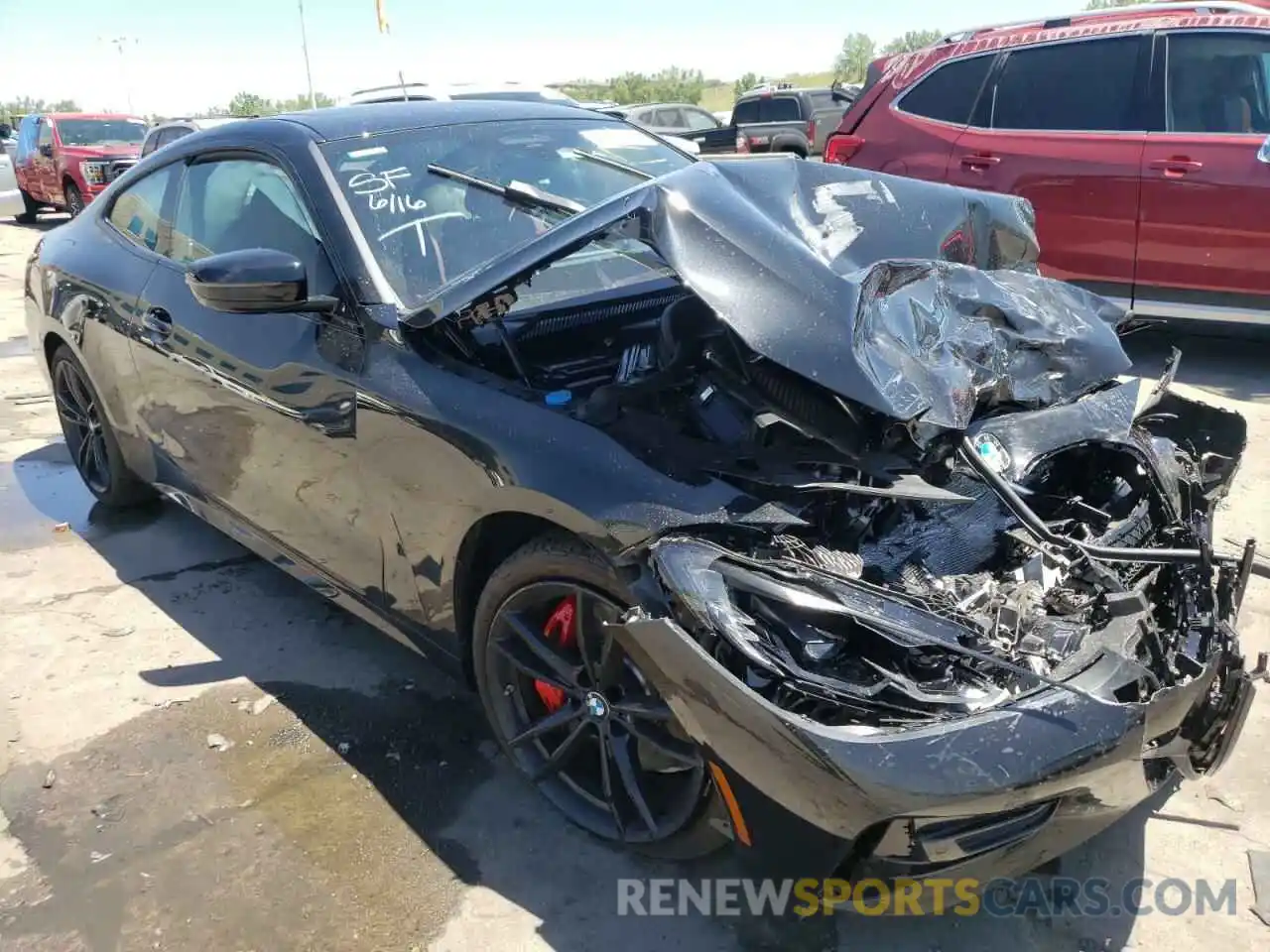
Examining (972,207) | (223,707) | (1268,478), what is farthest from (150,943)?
(1268,478)

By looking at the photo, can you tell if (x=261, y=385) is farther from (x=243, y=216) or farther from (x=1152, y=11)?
(x=1152, y=11)

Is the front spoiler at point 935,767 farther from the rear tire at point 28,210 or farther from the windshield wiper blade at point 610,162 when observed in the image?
the rear tire at point 28,210

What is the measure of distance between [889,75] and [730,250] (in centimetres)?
528

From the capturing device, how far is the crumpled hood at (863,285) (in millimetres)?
2176

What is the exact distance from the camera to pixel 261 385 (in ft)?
9.90

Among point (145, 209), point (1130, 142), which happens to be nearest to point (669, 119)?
point (1130, 142)

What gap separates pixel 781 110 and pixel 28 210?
44.5 ft

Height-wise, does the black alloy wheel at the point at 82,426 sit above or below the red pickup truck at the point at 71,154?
below

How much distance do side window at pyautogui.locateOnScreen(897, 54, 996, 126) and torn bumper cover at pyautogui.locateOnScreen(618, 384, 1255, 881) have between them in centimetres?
501

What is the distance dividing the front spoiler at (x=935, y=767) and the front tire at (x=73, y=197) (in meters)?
16.7

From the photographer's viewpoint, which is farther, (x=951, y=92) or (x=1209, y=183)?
(x=951, y=92)

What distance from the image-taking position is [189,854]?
2.54 metres

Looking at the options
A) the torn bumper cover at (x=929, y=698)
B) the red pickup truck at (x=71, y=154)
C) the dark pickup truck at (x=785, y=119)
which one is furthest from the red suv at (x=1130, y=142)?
the red pickup truck at (x=71, y=154)

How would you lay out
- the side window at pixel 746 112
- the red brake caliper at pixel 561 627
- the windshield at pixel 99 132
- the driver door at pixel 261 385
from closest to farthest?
the red brake caliper at pixel 561 627 < the driver door at pixel 261 385 < the windshield at pixel 99 132 < the side window at pixel 746 112
